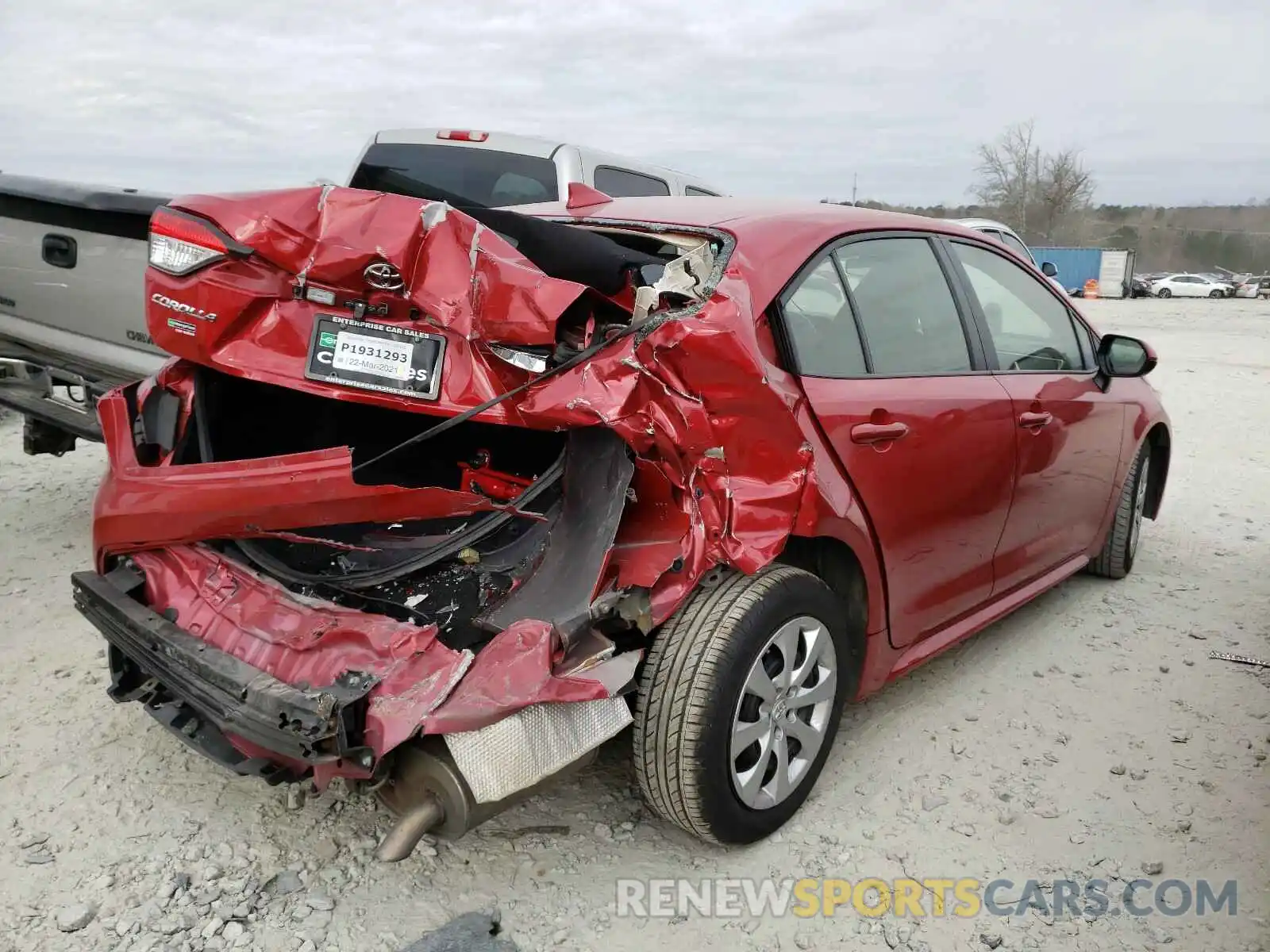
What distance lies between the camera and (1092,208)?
7069cm

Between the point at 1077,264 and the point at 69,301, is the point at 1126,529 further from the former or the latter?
the point at 1077,264

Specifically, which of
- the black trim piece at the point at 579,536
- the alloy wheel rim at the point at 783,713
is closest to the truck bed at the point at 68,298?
the black trim piece at the point at 579,536

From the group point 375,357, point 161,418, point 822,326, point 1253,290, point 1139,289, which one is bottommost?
point 161,418

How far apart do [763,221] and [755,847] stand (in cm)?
178

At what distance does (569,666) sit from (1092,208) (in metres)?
79.4

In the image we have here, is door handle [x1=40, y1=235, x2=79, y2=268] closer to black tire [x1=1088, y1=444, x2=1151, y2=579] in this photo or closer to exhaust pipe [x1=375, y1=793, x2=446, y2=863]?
exhaust pipe [x1=375, y1=793, x2=446, y2=863]

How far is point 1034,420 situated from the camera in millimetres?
3400

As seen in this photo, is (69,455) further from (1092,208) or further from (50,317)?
(1092,208)

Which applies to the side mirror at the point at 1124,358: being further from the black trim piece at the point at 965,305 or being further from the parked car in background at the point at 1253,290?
the parked car in background at the point at 1253,290

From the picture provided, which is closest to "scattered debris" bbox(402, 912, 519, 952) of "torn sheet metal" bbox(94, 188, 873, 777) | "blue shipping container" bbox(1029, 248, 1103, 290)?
"torn sheet metal" bbox(94, 188, 873, 777)

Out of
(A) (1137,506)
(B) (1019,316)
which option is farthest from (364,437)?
(A) (1137,506)

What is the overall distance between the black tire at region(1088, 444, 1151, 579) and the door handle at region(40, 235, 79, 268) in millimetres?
5141

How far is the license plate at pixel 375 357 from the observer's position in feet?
7.56

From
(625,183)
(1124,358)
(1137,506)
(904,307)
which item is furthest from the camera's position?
(625,183)
